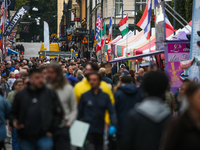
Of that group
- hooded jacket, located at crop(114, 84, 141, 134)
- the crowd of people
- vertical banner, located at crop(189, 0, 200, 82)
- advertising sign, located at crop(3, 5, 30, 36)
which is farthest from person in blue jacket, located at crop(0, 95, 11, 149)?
advertising sign, located at crop(3, 5, 30, 36)

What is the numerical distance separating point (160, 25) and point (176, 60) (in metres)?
1.42

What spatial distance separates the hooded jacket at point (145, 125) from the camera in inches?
144

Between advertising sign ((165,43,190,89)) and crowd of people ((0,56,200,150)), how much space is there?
3797 mm

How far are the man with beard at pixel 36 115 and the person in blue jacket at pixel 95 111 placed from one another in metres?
0.80

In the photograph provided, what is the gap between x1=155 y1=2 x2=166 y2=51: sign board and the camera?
1199cm

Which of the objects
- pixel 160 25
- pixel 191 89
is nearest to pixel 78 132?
pixel 191 89

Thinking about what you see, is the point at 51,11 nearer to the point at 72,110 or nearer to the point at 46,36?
the point at 46,36

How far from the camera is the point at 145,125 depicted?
367 cm

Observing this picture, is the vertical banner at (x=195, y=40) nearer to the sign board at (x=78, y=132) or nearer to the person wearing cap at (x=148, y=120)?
the sign board at (x=78, y=132)

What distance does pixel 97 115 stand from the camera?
5.99 metres

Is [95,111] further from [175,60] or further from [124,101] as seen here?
[175,60]

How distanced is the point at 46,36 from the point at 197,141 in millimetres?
39925

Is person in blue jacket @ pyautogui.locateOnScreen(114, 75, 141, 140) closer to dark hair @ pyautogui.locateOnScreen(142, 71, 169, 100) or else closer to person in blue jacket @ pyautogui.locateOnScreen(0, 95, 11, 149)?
person in blue jacket @ pyautogui.locateOnScreen(0, 95, 11, 149)

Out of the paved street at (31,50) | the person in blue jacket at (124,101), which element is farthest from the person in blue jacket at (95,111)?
the paved street at (31,50)
